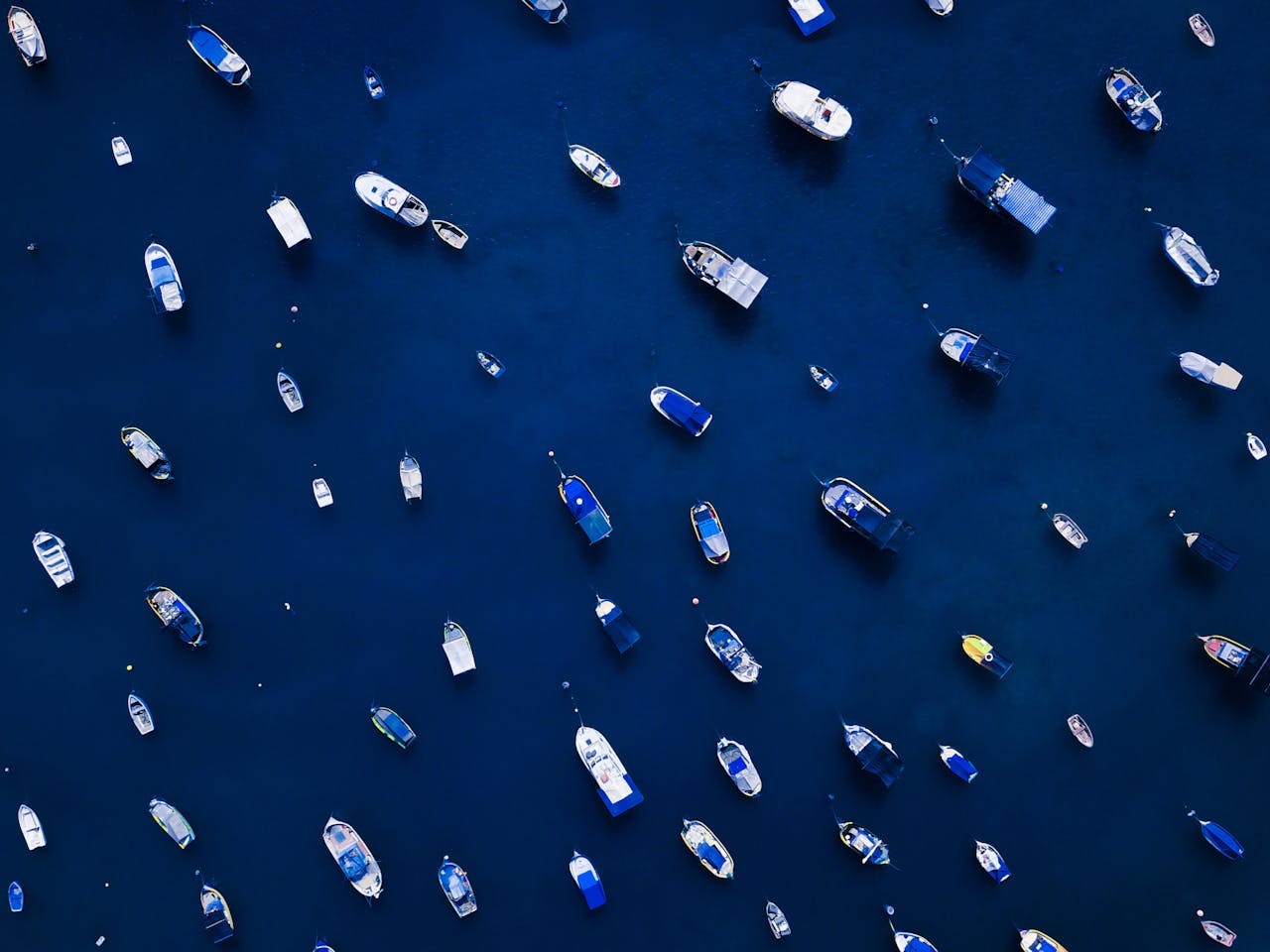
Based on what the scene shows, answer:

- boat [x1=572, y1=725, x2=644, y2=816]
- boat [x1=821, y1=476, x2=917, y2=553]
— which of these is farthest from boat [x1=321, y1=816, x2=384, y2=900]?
boat [x1=821, y1=476, x2=917, y2=553]

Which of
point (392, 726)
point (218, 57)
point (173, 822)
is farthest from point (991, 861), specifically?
point (218, 57)

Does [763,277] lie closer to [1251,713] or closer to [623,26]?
[623,26]

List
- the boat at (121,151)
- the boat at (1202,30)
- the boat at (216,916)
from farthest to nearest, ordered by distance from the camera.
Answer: the boat at (1202,30) < the boat at (121,151) < the boat at (216,916)

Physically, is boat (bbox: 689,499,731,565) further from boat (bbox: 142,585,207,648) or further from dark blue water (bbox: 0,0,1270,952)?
boat (bbox: 142,585,207,648)

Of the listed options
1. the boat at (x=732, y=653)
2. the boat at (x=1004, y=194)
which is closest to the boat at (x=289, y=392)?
the boat at (x=732, y=653)

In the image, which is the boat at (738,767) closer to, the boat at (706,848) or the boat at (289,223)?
the boat at (706,848)

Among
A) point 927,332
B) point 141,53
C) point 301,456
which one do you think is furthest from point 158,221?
point 927,332
